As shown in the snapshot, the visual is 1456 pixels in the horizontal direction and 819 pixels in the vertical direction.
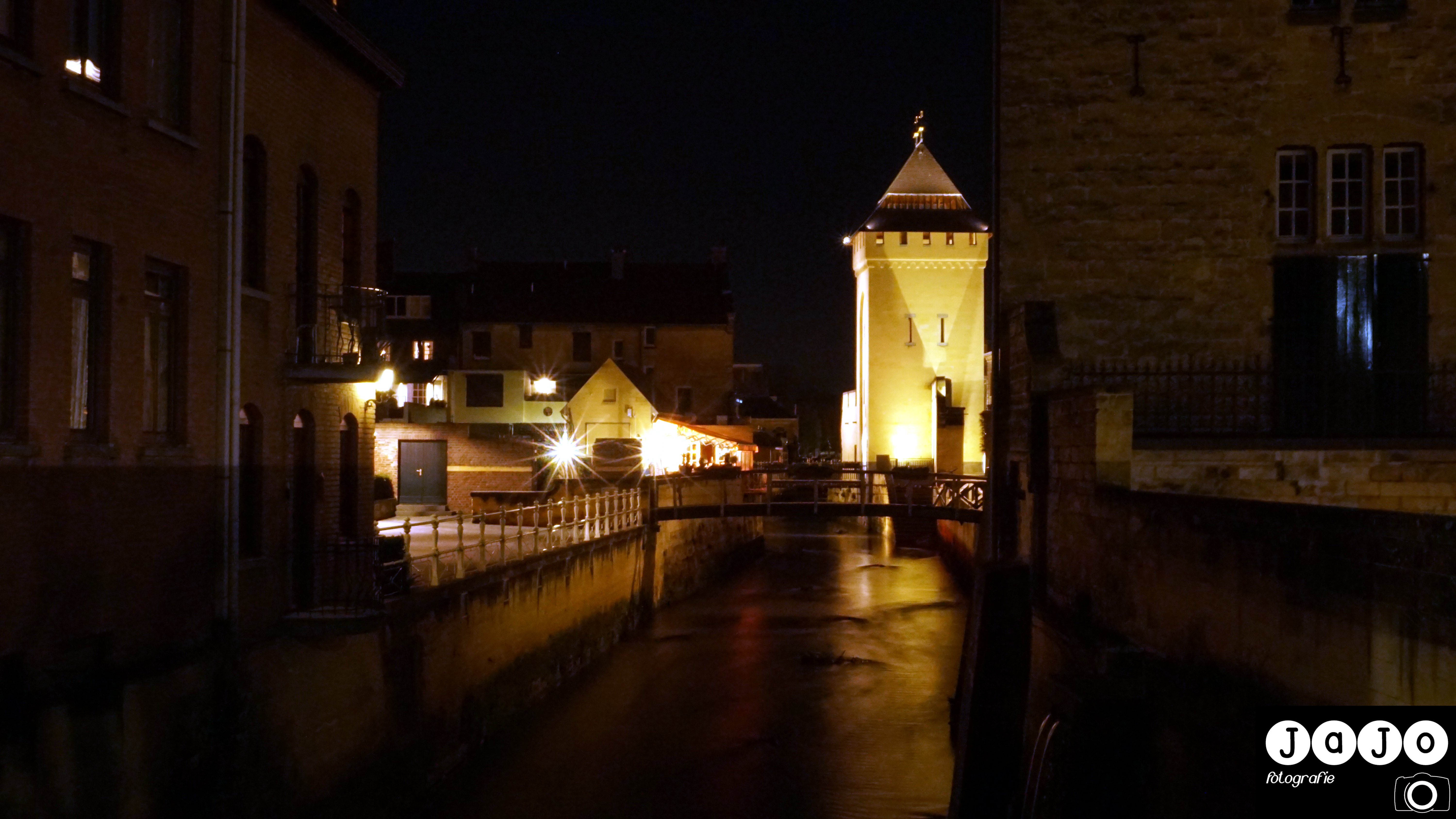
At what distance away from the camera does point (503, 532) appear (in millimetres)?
19188

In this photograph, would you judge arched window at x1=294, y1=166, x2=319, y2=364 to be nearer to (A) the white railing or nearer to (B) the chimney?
(A) the white railing

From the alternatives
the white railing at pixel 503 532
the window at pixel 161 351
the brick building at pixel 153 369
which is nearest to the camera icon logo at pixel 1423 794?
the brick building at pixel 153 369

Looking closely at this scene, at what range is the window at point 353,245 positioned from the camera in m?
16.7

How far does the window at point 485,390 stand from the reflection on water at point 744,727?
20555 millimetres

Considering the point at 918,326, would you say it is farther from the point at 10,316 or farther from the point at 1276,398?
the point at 10,316

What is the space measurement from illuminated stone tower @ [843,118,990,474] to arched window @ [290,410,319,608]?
49.8 metres

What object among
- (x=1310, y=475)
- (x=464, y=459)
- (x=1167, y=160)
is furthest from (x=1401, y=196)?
(x=464, y=459)

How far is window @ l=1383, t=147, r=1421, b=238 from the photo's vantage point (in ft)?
50.5

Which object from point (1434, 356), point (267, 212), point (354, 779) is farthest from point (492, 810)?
point (1434, 356)

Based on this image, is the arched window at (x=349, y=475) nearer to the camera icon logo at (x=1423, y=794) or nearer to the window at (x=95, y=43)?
the window at (x=95, y=43)

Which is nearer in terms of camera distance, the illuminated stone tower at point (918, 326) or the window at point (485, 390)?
the window at point (485, 390)

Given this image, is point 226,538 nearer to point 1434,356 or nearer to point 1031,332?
point 1031,332

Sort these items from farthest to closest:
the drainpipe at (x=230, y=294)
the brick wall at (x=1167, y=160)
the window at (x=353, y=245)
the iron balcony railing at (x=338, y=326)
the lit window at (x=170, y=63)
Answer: the window at (x=353, y=245) < the brick wall at (x=1167, y=160) < the iron balcony railing at (x=338, y=326) < the drainpipe at (x=230, y=294) < the lit window at (x=170, y=63)

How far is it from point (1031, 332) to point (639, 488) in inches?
773
